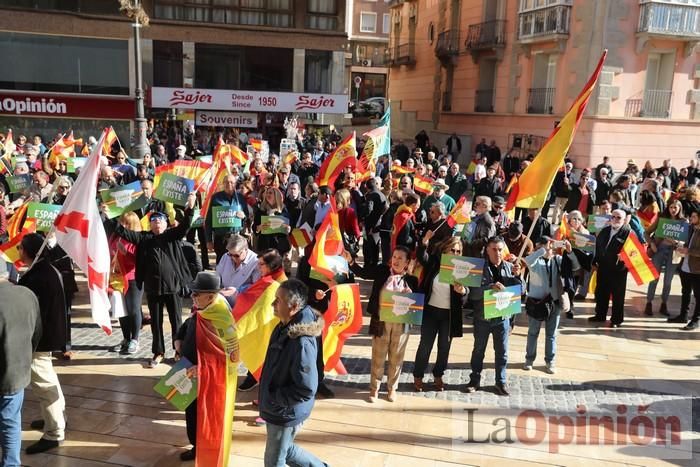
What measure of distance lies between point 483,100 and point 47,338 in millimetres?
25798

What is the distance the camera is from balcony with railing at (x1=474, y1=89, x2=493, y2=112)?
91.1ft

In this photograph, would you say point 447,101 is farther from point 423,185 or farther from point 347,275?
point 347,275

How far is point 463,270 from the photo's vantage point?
6203 mm

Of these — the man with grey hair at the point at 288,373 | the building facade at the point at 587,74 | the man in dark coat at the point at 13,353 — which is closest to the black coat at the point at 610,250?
the man with grey hair at the point at 288,373

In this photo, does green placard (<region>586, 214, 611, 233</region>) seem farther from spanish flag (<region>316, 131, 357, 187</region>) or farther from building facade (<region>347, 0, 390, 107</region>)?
building facade (<region>347, 0, 390, 107</region>)

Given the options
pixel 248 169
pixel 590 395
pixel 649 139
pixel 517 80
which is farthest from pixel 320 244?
pixel 517 80

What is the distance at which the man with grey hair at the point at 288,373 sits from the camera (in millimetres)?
4059

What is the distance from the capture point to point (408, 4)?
39.6 meters

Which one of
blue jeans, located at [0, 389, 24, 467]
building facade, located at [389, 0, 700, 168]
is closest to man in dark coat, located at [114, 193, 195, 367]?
blue jeans, located at [0, 389, 24, 467]

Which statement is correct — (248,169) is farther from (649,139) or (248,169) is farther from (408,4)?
(408,4)

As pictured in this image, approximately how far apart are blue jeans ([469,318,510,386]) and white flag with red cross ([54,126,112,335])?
147 inches

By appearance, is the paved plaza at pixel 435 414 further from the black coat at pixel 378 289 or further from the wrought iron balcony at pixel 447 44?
the wrought iron balcony at pixel 447 44

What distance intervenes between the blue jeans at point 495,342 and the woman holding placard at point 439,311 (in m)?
0.24

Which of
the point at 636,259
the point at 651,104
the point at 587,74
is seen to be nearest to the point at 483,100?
the point at 587,74
